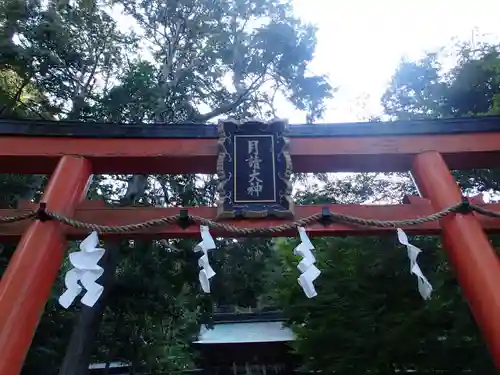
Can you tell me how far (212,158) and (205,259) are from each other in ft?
3.65

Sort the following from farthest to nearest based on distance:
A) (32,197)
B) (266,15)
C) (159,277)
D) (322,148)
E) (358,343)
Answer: (266,15) → (32,197) → (159,277) → (358,343) → (322,148)

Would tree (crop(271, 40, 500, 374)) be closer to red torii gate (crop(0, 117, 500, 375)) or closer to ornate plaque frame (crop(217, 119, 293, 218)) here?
red torii gate (crop(0, 117, 500, 375))

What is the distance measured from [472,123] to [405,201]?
3.12 ft

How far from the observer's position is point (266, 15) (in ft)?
34.4

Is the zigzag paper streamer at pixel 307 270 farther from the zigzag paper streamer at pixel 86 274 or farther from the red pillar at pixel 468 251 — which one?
the zigzag paper streamer at pixel 86 274

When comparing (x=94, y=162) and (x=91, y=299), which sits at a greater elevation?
(x=94, y=162)

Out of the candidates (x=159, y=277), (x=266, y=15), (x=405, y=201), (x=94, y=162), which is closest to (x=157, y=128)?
(x=94, y=162)

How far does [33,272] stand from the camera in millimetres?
3182

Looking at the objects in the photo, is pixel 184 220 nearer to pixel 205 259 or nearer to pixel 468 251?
pixel 205 259

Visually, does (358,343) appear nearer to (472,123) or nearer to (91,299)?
(472,123)

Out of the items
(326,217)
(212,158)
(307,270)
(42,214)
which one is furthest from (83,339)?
(326,217)

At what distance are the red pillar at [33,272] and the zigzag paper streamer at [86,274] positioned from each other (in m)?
0.17

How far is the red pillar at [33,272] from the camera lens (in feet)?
9.42

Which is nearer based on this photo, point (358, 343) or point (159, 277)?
point (358, 343)
